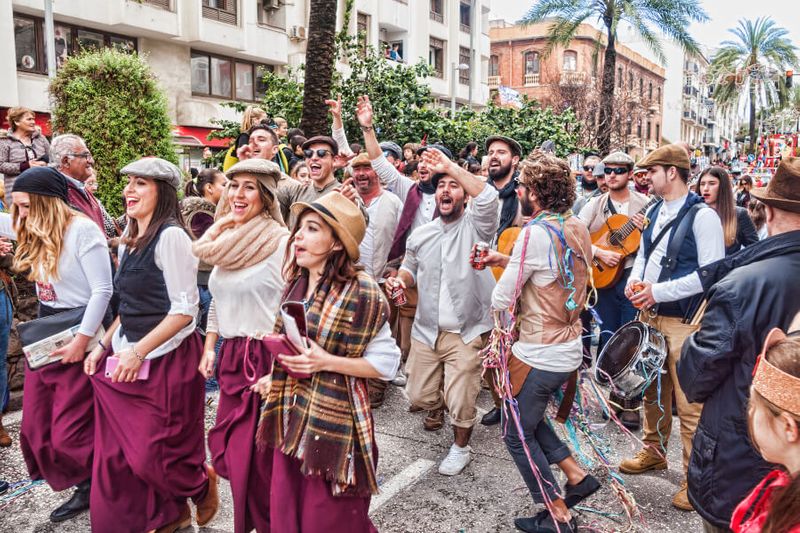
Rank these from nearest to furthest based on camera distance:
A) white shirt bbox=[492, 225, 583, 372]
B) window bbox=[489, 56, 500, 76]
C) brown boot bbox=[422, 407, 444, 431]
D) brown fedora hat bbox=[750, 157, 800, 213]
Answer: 1. brown fedora hat bbox=[750, 157, 800, 213]
2. white shirt bbox=[492, 225, 583, 372]
3. brown boot bbox=[422, 407, 444, 431]
4. window bbox=[489, 56, 500, 76]

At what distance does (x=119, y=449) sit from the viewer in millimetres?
3561

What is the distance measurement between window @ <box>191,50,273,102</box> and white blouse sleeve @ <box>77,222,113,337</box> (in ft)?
67.1

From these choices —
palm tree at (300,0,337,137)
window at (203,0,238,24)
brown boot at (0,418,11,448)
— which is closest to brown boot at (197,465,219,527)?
brown boot at (0,418,11,448)

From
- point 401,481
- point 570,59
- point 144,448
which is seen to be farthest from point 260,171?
point 570,59

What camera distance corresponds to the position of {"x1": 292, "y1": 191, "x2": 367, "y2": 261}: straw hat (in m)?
2.86

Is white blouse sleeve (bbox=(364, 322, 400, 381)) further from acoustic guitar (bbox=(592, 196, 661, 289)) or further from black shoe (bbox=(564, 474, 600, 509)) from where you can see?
acoustic guitar (bbox=(592, 196, 661, 289))

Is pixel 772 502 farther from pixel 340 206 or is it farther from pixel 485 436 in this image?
pixel 485 436

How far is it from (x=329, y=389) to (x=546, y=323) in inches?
56.4

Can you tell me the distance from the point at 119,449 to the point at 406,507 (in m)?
1.74

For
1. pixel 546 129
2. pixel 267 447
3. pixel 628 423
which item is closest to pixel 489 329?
pixel 628 423

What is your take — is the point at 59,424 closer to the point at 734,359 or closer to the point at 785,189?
the point at 734,359

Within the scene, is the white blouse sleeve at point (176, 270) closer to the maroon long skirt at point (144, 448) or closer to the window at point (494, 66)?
the maroon long skirt at point (144, 448)

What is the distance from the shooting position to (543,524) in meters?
3.69

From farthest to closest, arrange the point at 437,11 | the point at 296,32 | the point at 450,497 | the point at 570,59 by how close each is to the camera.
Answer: the point at 570,59 → the point at 437,11 → the point at 296,32 → the point at 450,497
